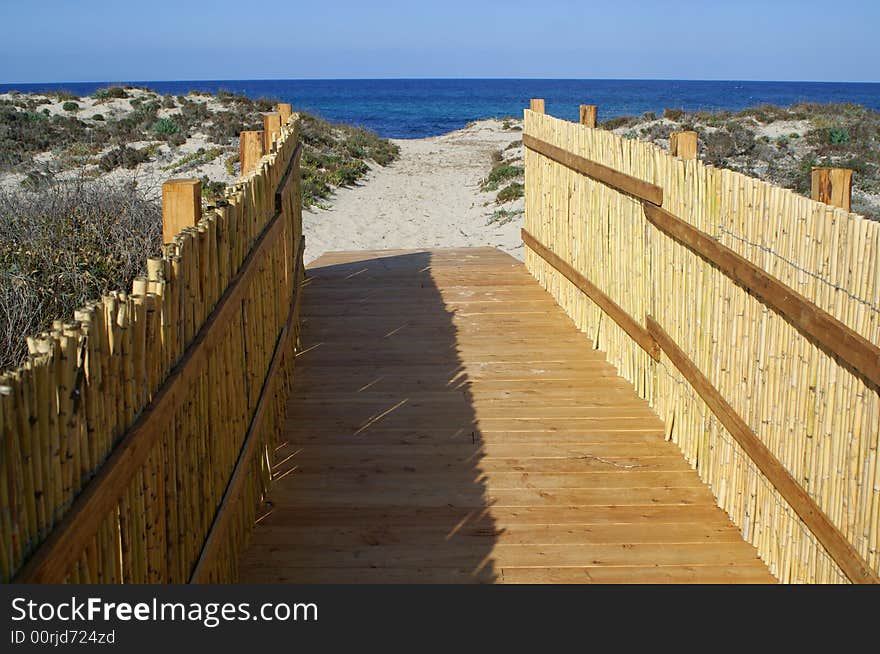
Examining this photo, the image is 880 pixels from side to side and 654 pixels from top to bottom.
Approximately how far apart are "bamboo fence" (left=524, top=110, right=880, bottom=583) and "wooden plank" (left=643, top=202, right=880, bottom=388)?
4 cm

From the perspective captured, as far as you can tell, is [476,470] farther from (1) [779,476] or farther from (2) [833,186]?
(2) [833,186]

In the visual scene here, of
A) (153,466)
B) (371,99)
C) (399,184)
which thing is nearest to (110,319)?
(153,466)

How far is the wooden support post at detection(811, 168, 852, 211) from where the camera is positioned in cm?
436

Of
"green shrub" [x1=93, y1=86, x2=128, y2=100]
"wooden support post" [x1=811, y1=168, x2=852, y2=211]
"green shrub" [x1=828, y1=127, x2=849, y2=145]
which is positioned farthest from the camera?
"green shrub" [x1=93, y1=86, x2=128, y2=100]

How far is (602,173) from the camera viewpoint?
25.0 feet

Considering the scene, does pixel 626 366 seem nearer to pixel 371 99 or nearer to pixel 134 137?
pixel 134 137

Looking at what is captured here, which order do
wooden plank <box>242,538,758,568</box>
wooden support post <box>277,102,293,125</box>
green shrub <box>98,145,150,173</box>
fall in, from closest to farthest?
wooden plank <box>242,538,758,568</box> → wooden support post <box>277,102,293,125</box> → green shrub <box>98,145,150,173</box>

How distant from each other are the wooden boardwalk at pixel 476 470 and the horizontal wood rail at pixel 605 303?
383mm

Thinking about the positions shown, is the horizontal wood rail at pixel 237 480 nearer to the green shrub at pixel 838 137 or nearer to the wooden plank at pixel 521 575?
the wooden plank at pixel 521 575

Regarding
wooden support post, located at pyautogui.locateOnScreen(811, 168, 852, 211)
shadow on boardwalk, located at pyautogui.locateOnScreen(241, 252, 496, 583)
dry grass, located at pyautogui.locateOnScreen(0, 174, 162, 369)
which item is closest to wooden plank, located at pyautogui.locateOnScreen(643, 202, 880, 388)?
wooden support post, located at pyautogui.locateOnScreen(811, 168, 852, 211)

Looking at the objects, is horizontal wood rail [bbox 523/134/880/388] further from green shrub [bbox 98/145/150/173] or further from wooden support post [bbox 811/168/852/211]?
green shrub [bbox 98/145/150/173]

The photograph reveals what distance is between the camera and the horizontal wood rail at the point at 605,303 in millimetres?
6719

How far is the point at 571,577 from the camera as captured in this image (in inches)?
176

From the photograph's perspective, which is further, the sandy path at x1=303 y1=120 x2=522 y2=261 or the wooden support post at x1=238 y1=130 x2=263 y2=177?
the sandy path at x1=303 y1=120 x2=522 y2=261
